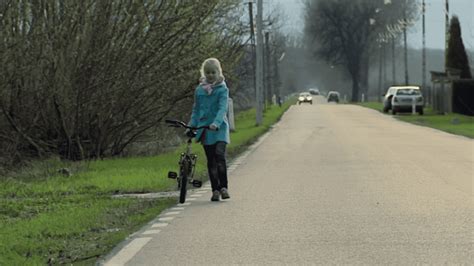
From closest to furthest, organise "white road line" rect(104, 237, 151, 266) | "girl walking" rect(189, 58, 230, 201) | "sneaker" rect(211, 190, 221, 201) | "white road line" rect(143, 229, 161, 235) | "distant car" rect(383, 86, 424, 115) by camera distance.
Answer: "white road line" rect(104, 237, 151, 266) → "white road line" rect(143, 229, 161, 235) → "girl walking" rect(189, 58, 230, 201) → "sneaker" rect(211, 190, 221, 201) → "distant car" rect(383, 86, 424, 115)

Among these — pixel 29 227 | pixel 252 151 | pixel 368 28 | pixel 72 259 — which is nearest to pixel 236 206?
pixel 29 227

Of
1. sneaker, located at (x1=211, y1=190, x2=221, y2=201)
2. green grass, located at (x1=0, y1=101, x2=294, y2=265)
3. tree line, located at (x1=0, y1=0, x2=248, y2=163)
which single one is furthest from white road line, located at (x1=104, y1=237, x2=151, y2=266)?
tree line, located at (x1=0, y1=0, x2=248, y2=163)

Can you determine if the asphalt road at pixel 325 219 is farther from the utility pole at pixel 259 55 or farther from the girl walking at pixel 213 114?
the utility pole at pixel 259 55

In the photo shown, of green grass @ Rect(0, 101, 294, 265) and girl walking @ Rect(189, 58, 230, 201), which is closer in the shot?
green grass @ Rect(0, 101, 294, 265)

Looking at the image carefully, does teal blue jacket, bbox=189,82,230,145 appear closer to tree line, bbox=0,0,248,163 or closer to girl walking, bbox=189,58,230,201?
girl walking, bbox=189,58,230,201

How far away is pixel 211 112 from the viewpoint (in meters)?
13.8

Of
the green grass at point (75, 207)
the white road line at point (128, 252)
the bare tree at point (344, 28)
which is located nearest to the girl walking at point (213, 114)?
the green grass at point (75, 207)

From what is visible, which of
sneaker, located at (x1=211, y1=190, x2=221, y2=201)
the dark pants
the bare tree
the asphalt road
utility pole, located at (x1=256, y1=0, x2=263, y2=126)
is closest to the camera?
the asphalt road

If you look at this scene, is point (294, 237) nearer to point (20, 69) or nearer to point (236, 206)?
point (236, 206)

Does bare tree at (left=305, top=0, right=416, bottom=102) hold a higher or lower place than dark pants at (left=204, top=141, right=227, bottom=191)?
higher

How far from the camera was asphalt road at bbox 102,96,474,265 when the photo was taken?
9328 millimetres

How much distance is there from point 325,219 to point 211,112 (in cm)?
267

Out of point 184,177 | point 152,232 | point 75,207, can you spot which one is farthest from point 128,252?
point 184,177

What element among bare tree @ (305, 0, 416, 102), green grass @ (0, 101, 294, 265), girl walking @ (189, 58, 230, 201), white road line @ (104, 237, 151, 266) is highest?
bare tree @ (305, 0, 416, 102)
